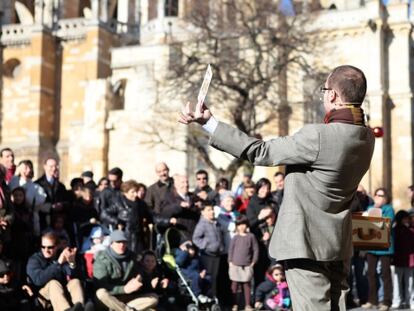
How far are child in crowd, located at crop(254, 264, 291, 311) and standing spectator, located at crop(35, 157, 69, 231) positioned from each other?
338 cm

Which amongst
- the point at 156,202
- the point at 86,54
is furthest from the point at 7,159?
the point at 86,54

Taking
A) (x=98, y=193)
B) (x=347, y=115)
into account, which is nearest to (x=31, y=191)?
(x=98, y=193)

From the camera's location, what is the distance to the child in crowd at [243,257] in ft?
40.7

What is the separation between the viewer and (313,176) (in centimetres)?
480

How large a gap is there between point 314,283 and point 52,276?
242 inches

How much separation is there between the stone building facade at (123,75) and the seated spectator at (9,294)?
20.2 meters

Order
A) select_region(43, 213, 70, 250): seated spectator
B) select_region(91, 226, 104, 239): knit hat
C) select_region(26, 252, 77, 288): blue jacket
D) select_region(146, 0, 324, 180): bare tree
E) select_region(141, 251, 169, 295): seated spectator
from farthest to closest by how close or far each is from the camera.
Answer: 1. select_region(146, 0, 324, 180): bare tree
2. select_region(91, 226, 104, 239): knit hat
3. select_region(43, 213, 70, 250): seated spectator
4. select_region(141, 251, 169, 295): seated spectator
5. select_region(26, 252, 77, 288): blue jacket

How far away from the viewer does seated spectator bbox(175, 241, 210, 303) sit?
12.1m

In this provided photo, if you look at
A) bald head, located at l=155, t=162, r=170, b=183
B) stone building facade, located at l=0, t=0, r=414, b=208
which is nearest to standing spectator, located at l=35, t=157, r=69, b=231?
bald head, located at l=155, t=162, r=170, b=183

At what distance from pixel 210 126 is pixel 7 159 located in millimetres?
7647

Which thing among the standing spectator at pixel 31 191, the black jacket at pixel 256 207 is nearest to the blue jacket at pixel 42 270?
the standing spectator at pixel 31 191

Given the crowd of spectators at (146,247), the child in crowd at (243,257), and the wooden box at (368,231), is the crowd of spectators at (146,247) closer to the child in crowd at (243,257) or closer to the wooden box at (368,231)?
the child in crowd at (243,257)

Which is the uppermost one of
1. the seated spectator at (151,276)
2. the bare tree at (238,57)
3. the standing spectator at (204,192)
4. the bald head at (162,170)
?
the bare tree at (238,57)

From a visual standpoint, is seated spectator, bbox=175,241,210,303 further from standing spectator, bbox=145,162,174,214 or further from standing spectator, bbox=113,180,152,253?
standing spectator, bbox=145,162,174,214
